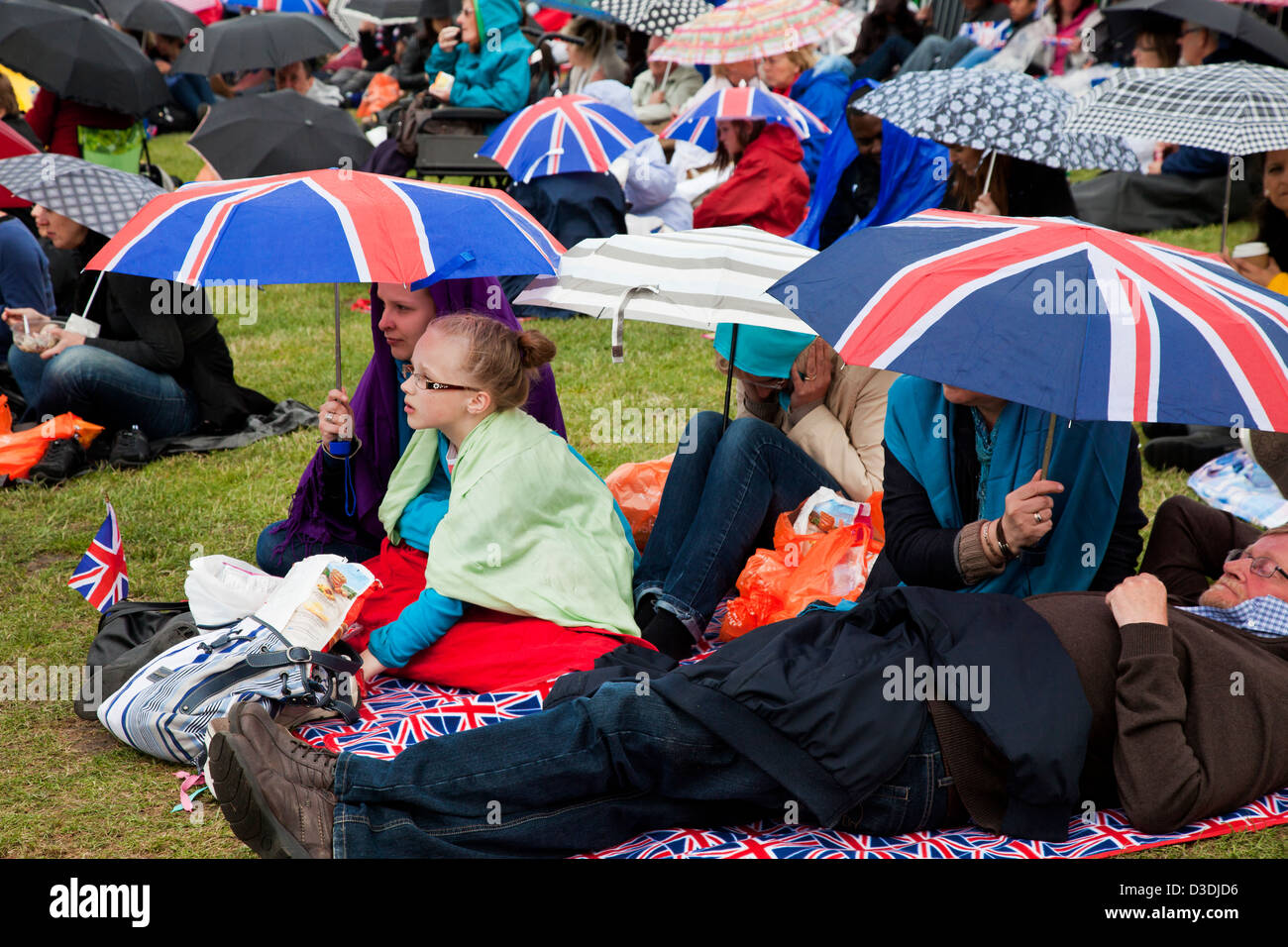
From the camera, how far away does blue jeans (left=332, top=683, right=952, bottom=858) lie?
2732 mm

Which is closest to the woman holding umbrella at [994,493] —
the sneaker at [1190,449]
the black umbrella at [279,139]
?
the sneaker at [1190,449]

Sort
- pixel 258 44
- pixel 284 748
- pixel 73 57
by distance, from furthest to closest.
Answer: pixel 258 44 → pixel 73 57 → pixel 284 748

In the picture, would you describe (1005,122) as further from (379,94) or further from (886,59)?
(379,94)

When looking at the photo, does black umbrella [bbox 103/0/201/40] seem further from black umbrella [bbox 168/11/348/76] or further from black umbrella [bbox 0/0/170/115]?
black umbrella [bbox 0/0/170/115]

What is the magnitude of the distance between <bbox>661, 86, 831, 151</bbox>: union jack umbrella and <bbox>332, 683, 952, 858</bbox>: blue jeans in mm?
5833

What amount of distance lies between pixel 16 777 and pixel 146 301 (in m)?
2.94

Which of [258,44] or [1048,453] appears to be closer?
[1048,453]

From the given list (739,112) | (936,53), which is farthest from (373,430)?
(936,53)

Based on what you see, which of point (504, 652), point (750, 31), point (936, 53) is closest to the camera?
point (504, 652)

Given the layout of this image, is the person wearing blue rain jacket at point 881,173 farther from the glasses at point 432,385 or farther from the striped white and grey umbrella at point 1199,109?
the glasses at point 432,385

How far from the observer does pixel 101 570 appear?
13.1 ft

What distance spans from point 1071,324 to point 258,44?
28.7 feet

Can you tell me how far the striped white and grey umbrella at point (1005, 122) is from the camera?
5246mm

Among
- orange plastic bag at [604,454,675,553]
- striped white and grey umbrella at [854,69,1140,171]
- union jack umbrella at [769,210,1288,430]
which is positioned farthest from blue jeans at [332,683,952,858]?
striped white and grey umbrella at [854,69,1140,171]
